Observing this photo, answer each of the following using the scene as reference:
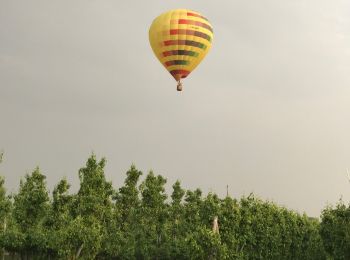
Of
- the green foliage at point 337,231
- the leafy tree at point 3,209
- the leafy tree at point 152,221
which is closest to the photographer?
the green foliage at point 337,231

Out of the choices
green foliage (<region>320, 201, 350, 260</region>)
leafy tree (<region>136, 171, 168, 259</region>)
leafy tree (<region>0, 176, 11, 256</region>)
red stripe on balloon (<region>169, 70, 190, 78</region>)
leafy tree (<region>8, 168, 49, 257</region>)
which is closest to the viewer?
green foliage (<region>320, 201, 350, 260</region>)

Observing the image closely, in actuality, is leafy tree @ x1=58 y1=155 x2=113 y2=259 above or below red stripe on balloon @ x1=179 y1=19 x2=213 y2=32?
→ below

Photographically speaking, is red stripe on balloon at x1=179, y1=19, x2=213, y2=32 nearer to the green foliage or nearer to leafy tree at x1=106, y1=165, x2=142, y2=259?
leafy tree at x1=106, y1=165, x2=142, y2=259

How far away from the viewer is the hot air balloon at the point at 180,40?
4588 cm

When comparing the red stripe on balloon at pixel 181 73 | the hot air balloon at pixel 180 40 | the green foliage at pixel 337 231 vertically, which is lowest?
the green foliage at pixel 337 231

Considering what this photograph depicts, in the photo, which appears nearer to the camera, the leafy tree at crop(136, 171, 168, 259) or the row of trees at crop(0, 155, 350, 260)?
the row of trees at crop(0, 155, 350, 260)

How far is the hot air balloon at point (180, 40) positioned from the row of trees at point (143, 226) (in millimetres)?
10833

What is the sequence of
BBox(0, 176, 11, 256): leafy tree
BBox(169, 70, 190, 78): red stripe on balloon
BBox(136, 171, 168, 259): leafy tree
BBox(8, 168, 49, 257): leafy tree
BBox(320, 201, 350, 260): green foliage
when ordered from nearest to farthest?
BBox(320, 201, 350, 260): green foliage, BBox(8, 168, 49, 257): leafy tree, BBox(0, 176, 11, 256): leafy tree, BBox(136, 171, 168, 259): leafy tree, BBox(169, 70, 190, 78): red stripe on balloon

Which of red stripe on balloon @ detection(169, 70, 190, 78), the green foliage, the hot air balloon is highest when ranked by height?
the hot air balloon

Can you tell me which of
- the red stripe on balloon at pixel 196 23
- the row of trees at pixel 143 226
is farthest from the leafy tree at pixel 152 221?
the red stripe on balloon at pixel 196 23

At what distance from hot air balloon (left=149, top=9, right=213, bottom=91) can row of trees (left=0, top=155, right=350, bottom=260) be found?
1083 centimetres

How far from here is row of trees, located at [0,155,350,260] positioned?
34.3 meters

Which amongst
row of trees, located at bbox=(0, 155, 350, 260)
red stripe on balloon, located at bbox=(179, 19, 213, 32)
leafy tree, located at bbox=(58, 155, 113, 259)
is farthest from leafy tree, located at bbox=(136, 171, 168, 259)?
red stripe on balloon, located at bbox=(179, 19, 213, 32)

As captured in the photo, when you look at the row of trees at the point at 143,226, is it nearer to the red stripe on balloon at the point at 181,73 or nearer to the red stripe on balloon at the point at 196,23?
the red stripe on balloon at the point at 181,73
